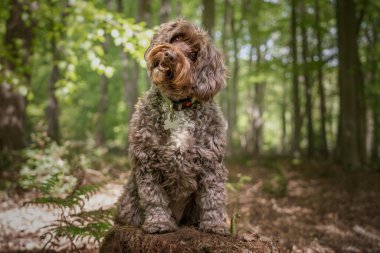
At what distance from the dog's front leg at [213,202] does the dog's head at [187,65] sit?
699mm

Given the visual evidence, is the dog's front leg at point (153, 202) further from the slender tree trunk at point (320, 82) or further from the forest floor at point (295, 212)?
the slender tree trunk at point (320, 82)

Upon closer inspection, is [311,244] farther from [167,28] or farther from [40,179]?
[40,179]

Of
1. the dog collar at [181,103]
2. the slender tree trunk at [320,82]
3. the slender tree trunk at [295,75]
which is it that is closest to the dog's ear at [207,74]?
the dog collar at [181,103]

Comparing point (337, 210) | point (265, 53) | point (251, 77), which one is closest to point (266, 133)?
point (265, 53)

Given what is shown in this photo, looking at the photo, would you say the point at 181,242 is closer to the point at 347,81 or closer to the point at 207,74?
the point at 207,74

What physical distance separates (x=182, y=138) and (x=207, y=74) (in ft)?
1.89

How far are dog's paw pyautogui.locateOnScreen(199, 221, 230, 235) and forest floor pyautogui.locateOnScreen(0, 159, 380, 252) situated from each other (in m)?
0.46

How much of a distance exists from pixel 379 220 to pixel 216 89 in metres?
5.54

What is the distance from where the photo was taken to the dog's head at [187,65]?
3.19 metres

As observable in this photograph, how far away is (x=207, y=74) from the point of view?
3363 mm

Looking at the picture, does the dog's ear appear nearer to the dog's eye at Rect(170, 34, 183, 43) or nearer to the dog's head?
the dog's head

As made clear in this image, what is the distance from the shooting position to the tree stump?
131 inches

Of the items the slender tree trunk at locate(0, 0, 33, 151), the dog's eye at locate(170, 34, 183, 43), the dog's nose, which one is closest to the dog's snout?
the dog's nose

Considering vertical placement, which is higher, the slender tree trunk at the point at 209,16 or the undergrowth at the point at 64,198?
the slender tree trunk at the point at 209,16
